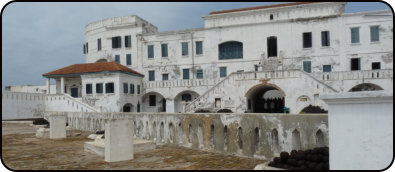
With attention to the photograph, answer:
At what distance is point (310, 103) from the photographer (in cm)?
2484

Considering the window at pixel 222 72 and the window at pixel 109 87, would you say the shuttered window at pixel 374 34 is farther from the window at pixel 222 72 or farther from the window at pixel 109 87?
the window at pixel 109 87

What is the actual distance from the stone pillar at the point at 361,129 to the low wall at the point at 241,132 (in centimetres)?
183

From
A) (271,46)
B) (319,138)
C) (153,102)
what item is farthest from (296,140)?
(153,102)

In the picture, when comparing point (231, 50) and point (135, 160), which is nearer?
point (135, 160)

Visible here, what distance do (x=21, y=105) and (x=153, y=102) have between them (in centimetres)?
1480

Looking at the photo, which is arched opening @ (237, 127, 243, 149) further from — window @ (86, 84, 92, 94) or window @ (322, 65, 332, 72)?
window @ (86, 84, 92, 94)

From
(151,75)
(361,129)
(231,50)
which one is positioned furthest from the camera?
(151,75)

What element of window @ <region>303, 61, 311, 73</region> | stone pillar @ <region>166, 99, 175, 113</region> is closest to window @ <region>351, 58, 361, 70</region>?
window @ <region>303, 61, 311, 73</region>

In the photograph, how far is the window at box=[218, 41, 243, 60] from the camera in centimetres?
3581

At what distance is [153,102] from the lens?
39312 millimetres

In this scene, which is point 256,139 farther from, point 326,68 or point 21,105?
point 21,105

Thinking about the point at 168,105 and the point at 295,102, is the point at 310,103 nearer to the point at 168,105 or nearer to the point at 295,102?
the point at 295,102

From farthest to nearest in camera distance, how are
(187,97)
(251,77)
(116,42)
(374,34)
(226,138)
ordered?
(116,42), (187,97), (374,34), (251,77), (226,138)

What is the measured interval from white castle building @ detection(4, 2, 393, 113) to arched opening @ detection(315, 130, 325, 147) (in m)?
19.1
